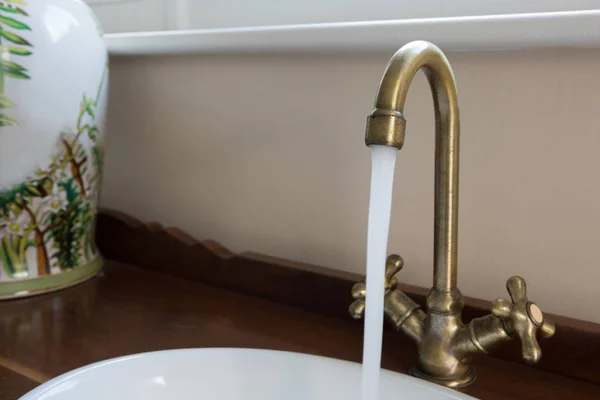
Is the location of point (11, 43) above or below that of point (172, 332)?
above

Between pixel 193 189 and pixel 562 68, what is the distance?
433mm

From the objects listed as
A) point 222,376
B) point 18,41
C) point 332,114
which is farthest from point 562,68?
point 18,41

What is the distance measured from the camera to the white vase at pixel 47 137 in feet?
1.94

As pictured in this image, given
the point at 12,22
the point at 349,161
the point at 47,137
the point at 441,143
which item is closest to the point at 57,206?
the point at 47,137

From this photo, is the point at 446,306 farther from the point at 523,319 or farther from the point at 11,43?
the point at 11,43

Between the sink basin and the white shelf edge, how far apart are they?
28 cm

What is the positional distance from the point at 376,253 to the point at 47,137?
390 mm

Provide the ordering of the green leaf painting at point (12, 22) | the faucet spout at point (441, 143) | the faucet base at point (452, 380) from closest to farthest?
the faucet spout at point (441, 143) → the faucet base at point (452, 380) → the green leaf painting at point (12, 22)

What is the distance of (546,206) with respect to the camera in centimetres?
52

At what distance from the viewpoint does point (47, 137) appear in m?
0.61

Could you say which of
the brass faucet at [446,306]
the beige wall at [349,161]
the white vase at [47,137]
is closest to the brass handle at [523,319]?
the brass faucet at [446,306]

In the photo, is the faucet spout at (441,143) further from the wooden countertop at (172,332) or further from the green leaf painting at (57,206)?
the green leaf painting at (57,206)

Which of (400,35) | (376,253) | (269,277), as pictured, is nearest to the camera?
(376,253)

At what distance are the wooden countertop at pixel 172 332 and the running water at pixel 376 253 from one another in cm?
10
